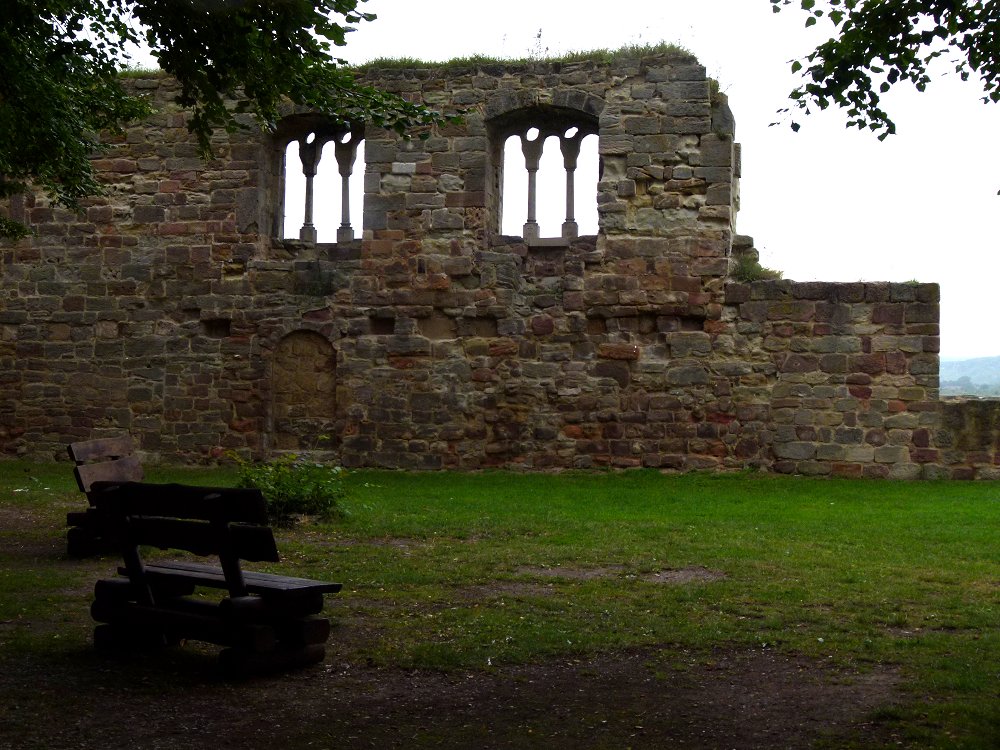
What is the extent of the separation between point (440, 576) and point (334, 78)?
3636 millimetres

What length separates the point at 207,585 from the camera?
6.09 metres

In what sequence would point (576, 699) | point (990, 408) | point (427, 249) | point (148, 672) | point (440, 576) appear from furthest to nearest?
1. point (427, 249)
2. point (990, 408)
3. point (440, 576)
4. point (148, 672)
5. point (576, 699)

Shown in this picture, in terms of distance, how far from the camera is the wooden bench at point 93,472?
30.2 ft

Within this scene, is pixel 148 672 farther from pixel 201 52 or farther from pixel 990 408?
pixel 990 408

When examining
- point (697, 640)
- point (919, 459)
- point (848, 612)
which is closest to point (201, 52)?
point (697, 640)

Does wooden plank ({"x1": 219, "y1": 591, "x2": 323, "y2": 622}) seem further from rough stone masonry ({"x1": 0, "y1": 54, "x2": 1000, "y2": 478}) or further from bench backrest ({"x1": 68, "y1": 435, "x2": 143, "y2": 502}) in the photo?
rough stone masonry ({"x1": 0, "y1": 54, "x2": 1000, "y2": 478})

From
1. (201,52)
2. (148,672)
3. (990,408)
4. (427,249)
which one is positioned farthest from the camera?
(427,249)

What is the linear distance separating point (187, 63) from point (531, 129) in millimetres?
9026

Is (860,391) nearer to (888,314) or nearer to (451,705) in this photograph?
(888,314)

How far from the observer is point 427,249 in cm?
1612

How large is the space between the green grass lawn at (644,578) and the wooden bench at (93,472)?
0.25 meters

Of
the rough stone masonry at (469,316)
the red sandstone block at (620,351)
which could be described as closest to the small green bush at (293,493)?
the rough stone masonry at (469,316)

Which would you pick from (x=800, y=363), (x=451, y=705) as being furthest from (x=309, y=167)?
(x=451, y=705)

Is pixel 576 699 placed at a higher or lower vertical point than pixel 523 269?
lower
